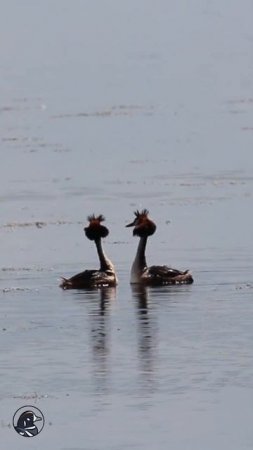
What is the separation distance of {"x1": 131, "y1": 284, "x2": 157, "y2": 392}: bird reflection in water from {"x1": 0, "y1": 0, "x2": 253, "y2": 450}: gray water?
1.2 inches

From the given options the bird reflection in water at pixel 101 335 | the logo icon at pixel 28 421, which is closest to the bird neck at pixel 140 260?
the bird reflection in water at pixel 101 335

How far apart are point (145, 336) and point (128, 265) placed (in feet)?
22.7

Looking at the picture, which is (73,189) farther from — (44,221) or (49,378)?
(49,378)

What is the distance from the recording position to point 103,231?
2866cm

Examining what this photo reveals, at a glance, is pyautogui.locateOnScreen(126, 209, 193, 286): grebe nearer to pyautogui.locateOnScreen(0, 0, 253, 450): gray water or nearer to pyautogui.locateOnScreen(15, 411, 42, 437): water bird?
pyautogui.locateOnScreen(0, 0, 253, 450): gray water

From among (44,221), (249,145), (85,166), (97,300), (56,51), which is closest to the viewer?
(97,300)

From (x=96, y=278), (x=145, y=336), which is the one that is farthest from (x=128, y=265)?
(x=145, y=336)

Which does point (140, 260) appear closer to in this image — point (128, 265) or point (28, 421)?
point (128, 265)

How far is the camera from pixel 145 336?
75.4 ft

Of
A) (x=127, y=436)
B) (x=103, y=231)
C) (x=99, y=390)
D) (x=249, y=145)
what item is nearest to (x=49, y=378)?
(x=99, y=390)

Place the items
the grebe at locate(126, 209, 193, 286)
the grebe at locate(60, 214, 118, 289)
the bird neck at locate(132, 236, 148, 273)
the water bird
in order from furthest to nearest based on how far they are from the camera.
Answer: the bird neck at locate(132, 236, 148, 273) < the grebe at locate(126, 209, 193, 286) < the grebe at locate(60, 214, 118, 289) < the water bird

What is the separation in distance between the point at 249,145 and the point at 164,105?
19452mm

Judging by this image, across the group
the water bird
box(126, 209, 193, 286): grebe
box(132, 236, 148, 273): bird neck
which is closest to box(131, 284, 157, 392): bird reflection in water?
box(126, 209, 193, 286): grebe

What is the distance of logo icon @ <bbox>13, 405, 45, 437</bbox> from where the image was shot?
1817 centimetres
